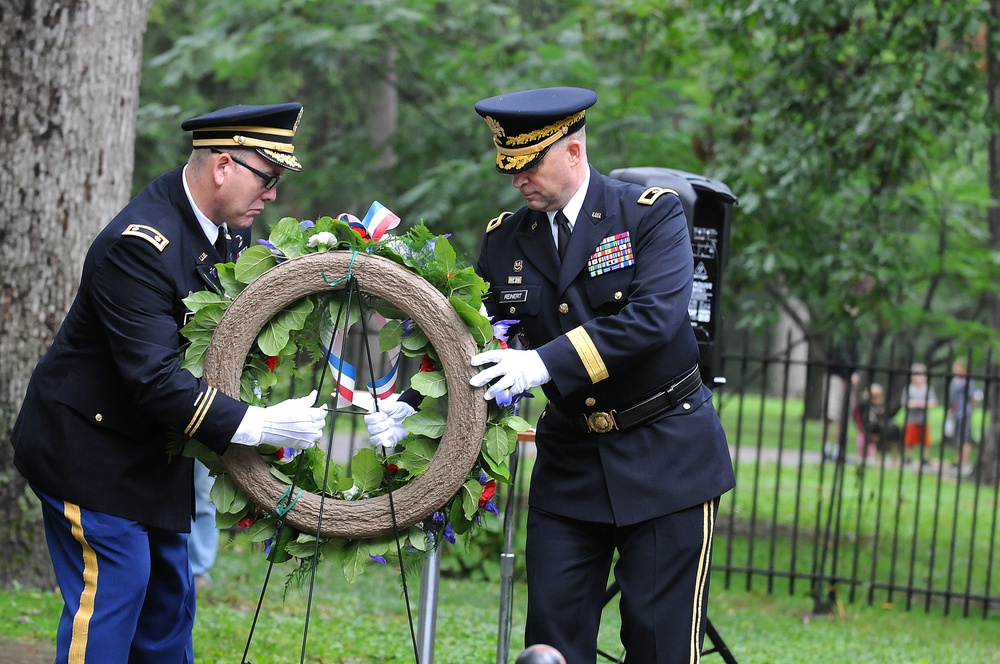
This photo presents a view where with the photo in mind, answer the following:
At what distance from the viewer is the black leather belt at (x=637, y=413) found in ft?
10.1

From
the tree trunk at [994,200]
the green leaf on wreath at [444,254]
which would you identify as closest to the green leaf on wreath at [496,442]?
the green leaf on wreath at [444,254]

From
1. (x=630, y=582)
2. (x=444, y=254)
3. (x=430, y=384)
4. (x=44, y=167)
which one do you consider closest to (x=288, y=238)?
(x=444, y=254)

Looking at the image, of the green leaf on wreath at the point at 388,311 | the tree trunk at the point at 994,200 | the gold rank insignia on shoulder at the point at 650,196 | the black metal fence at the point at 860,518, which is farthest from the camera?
the tree trunk at the point at 994,200

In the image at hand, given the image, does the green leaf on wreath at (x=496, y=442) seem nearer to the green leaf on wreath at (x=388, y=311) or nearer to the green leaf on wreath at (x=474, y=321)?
the green leaf on wreath at (x=474, y=321)

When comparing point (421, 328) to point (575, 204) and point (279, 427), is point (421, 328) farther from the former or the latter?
point (575, 204)

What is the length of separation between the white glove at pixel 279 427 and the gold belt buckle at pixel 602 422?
79 centimetres

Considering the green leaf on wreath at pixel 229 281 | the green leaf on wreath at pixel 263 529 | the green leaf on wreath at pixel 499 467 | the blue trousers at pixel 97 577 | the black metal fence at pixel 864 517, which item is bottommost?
the black metal fence at pixel 864 517

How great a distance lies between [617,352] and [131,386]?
1340 mm

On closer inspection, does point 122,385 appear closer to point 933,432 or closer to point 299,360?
point 299,360

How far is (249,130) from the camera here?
313cm

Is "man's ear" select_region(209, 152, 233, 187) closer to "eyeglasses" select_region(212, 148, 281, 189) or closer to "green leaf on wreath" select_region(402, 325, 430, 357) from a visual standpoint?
"eyeglasses" select_region(212, 148, 281, 189)

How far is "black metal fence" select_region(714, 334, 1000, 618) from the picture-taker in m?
6.92

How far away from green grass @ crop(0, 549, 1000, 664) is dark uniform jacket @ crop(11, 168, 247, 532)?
1.63 m

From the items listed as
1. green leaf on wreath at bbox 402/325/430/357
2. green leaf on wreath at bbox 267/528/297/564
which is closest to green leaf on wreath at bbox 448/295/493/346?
green leaf on wreath at bbox 402/325/430/357
